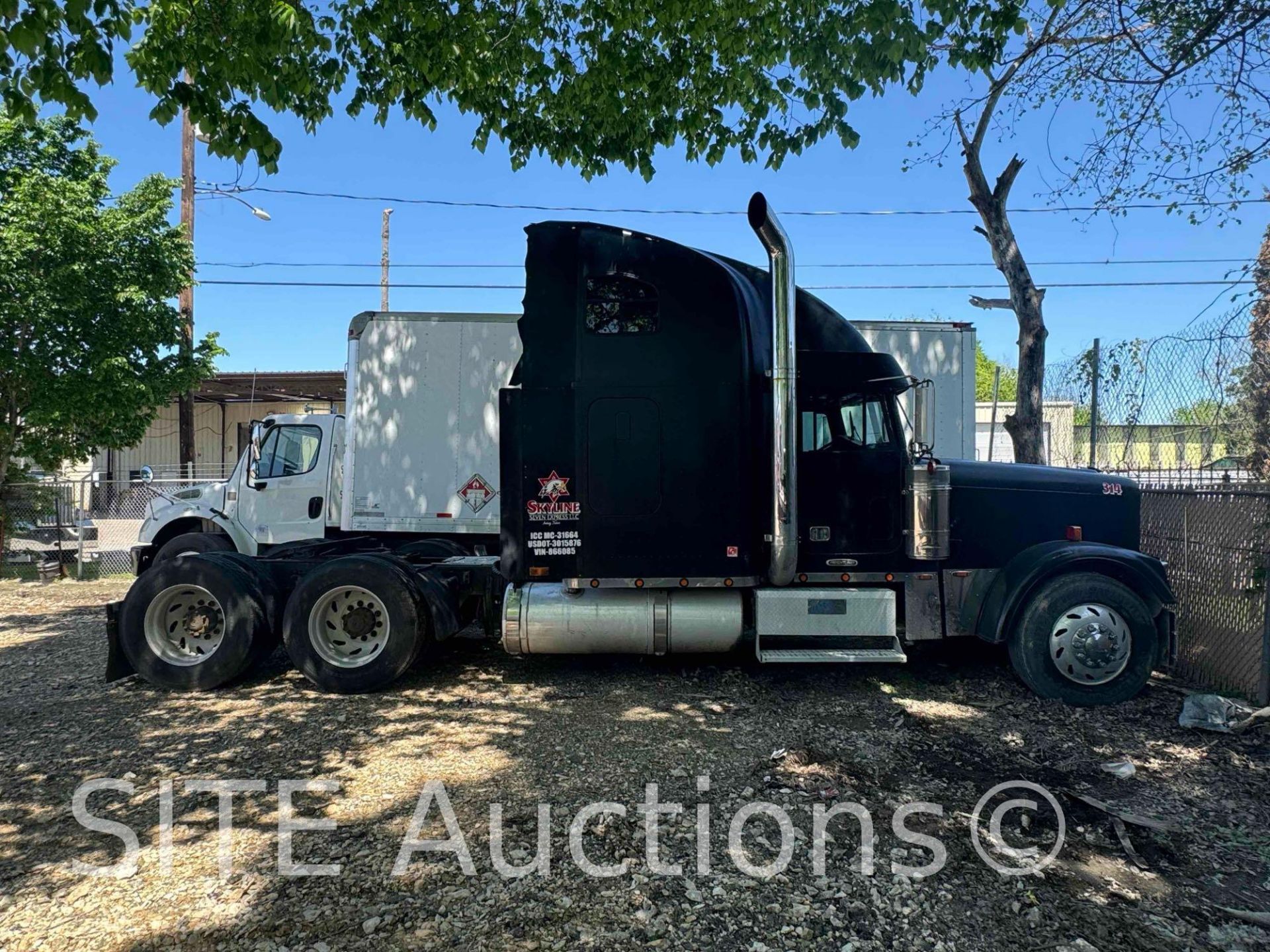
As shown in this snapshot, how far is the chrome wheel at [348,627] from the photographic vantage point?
6.07 meters

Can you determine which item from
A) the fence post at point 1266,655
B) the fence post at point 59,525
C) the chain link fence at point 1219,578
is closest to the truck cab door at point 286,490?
the fence post at point 59,525

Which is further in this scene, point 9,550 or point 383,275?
point 383,275

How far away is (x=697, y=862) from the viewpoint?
135 inches

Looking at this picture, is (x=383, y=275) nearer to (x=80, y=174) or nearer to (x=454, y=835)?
(x=80, y=174)

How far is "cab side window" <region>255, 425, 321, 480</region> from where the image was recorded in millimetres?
→ 9039

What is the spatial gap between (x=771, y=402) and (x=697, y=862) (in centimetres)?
338

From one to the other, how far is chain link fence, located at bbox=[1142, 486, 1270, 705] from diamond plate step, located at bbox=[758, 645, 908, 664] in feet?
8.25

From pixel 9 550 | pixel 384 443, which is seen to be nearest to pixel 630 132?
pixel 384 443

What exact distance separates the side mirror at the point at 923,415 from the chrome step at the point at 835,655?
161cm

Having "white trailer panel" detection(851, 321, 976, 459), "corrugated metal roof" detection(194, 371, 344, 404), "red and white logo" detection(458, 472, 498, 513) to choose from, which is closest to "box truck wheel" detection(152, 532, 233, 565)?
"red and white logo" detection(458, 472, 498, 513)

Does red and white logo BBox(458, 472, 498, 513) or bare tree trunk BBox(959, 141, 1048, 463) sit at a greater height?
bare tree trunk BBox(959, 141, 1048, 463)

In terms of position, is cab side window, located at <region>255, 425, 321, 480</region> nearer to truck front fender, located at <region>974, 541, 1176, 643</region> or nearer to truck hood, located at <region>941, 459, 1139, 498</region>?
truck hood, located at <region>941, 459, 1139, 498</region>

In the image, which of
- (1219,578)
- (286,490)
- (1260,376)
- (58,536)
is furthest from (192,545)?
(1260,376)

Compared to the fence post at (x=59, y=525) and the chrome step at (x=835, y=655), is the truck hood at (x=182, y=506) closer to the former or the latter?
the fence post at (x=59, y=525)
